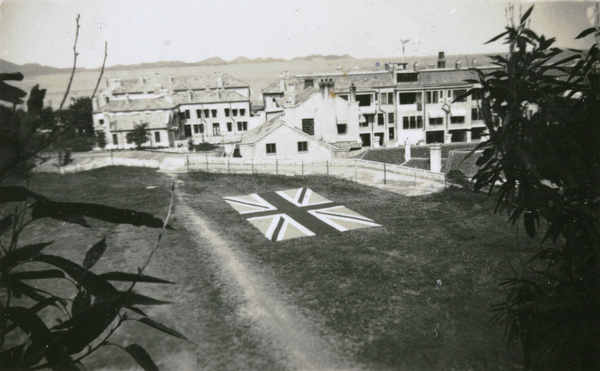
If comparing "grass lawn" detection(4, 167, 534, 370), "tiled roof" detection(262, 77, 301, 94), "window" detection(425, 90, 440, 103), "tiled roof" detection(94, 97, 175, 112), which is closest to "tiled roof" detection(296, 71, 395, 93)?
"window" detection(425, 90, 440, 103)

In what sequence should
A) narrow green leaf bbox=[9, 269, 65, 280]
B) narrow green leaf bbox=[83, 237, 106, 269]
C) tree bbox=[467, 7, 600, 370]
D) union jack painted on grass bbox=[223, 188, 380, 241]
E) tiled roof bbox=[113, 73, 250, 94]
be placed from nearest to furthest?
narrow green leaf bbox=[9, 269, 65, 280] → narrow green leaf bbox=[83, 237, 106, 269] → tree bbox=[467, 7, 600, 370] → union jack painted on grass bbox=[223, 188, 380, 241] → tiled roof bbox=[113, 73, 250, 94]

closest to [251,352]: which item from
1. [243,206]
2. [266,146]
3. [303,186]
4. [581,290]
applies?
[581,290]

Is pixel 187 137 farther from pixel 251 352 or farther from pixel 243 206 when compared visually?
pixel 251 352

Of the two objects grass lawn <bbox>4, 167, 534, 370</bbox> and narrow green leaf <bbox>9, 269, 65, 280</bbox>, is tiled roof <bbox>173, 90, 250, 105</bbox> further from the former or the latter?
narrow green leaf <bbox>9, 269, 65, 280</bbox>

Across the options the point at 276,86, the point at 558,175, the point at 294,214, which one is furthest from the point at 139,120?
the point at 558,175

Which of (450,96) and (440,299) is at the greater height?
(450,96)
